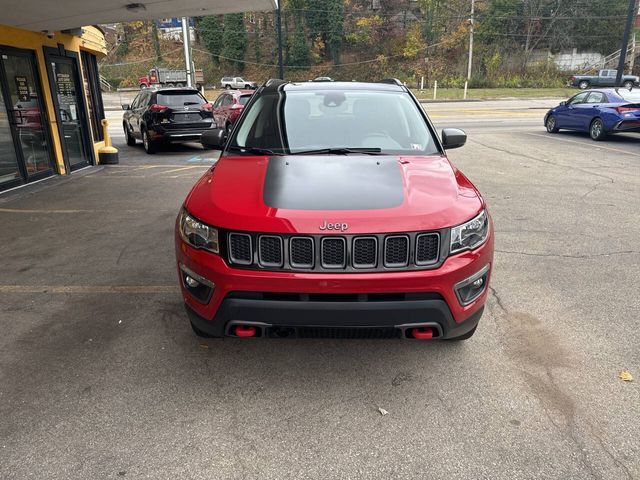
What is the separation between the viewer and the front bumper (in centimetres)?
259

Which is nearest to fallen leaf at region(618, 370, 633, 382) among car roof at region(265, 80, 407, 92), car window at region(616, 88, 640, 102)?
car roof at region(265, 80, 407, 92)

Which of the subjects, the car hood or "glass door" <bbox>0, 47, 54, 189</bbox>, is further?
"glass door" <bbox>0, 47, 54, 189</bbox>

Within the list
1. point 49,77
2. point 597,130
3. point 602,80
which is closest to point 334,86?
point 49,77

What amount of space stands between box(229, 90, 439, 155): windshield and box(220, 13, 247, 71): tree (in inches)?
2954

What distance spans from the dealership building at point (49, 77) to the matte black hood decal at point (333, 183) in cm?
581

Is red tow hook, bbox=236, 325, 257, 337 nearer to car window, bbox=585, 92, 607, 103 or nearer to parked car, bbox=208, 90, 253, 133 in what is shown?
parked car, bbox=208, 90, 253, 133

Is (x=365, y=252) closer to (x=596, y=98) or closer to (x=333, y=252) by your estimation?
(x=333, y=252)

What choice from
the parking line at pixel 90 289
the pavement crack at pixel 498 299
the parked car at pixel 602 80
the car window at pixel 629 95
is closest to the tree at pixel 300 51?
the parked car at pixel 602 80

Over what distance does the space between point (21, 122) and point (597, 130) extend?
572 inches

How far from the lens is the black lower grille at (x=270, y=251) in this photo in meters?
2.65

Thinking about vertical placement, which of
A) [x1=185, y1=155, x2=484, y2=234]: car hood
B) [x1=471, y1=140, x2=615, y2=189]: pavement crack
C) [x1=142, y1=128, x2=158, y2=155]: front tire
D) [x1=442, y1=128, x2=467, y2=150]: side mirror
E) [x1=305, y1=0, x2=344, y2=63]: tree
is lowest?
[x1=471, y1=140, x2=615, y2=189]: pavement crack

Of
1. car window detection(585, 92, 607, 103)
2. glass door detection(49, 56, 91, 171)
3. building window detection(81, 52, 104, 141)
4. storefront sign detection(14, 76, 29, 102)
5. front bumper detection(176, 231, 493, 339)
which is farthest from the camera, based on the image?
car window detection(585, 92, 607, 103)

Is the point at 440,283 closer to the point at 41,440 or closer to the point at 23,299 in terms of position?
the point at 41,440

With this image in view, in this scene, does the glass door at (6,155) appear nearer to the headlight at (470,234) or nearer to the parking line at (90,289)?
the parking line at (90,289)
